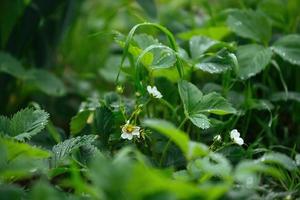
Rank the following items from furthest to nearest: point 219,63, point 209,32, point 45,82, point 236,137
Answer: point 45,82
point 209,32
point 219,63
point 236,137

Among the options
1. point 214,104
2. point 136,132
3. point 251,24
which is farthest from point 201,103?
point 251,24

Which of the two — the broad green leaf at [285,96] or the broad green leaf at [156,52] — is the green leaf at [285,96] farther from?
the broad green leaf at [156,52]

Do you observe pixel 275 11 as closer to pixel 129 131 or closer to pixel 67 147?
pixel 129 131

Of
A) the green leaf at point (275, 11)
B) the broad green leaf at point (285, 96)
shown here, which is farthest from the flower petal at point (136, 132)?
the green leaf at point (275, 11)

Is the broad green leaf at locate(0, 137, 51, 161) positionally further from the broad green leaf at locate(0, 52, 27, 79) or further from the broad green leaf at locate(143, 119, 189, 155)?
the broad green leaf at locate(0, 52, 27, 79)

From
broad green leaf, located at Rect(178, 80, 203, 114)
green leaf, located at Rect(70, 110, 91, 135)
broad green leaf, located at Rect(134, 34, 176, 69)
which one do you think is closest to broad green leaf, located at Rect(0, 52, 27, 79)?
green leaf, located at Rect(70, 110, 91, 135)

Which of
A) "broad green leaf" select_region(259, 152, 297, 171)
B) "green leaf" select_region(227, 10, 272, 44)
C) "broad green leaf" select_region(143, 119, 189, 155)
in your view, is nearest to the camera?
"broad green leaf" select_region(143, 119, 189, 155)
